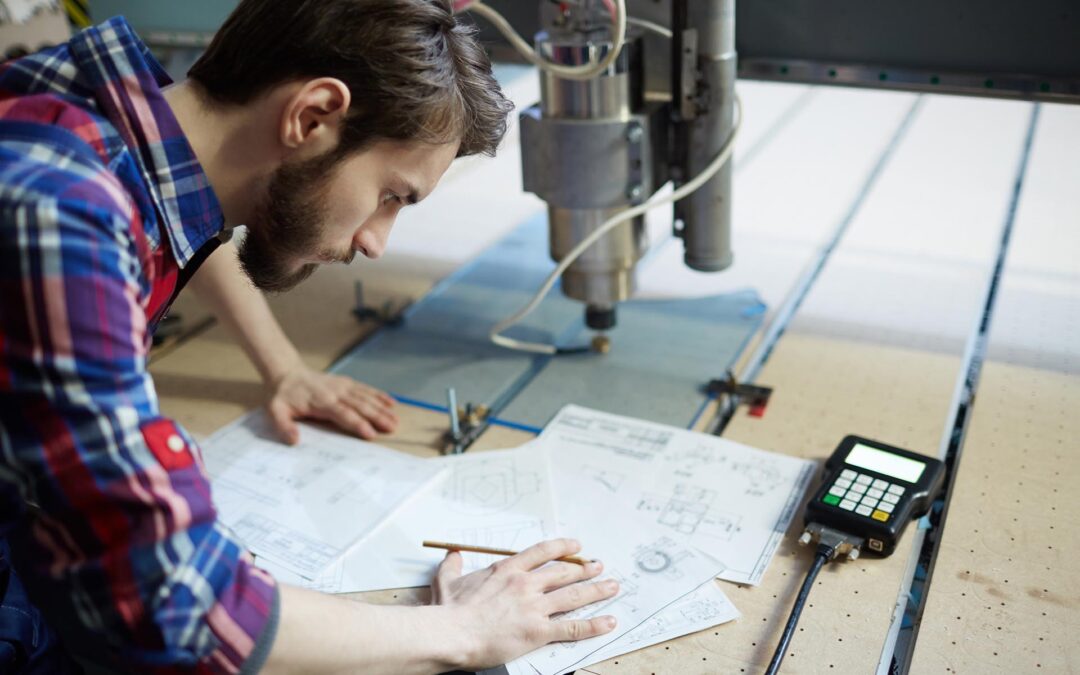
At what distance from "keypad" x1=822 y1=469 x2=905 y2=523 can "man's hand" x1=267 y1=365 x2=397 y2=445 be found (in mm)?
527

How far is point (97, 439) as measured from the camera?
638mm

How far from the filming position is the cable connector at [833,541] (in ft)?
3.16

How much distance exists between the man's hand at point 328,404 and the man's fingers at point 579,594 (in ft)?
1.26

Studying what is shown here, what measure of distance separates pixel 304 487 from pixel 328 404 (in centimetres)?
14

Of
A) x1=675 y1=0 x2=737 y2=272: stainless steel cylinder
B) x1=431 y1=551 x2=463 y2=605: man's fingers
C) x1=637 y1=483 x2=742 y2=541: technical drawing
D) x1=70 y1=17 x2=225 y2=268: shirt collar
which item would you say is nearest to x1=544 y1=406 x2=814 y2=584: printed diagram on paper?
x1=637 y1=483 x2=742 y2=541: technical drawing

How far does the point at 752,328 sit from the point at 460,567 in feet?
2.10

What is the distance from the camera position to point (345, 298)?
5.19 feet

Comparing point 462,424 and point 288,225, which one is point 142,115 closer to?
point 288,225

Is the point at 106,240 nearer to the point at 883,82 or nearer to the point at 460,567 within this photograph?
the point at 460,567

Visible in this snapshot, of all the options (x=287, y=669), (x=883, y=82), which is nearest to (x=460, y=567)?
(x=287, y=669)

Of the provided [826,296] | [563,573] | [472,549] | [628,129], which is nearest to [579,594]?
[563,573]

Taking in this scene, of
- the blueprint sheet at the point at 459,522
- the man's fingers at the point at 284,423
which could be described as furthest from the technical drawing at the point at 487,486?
the man's fingers at the point at 284,423

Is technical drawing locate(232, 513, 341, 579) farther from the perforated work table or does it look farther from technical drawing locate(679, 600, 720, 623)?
technical drawing locate(679, 600, 720, 623)

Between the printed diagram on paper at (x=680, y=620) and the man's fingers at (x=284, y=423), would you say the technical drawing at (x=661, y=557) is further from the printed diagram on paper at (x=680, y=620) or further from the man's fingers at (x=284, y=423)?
the man's fingers at (x=284, y=423)
